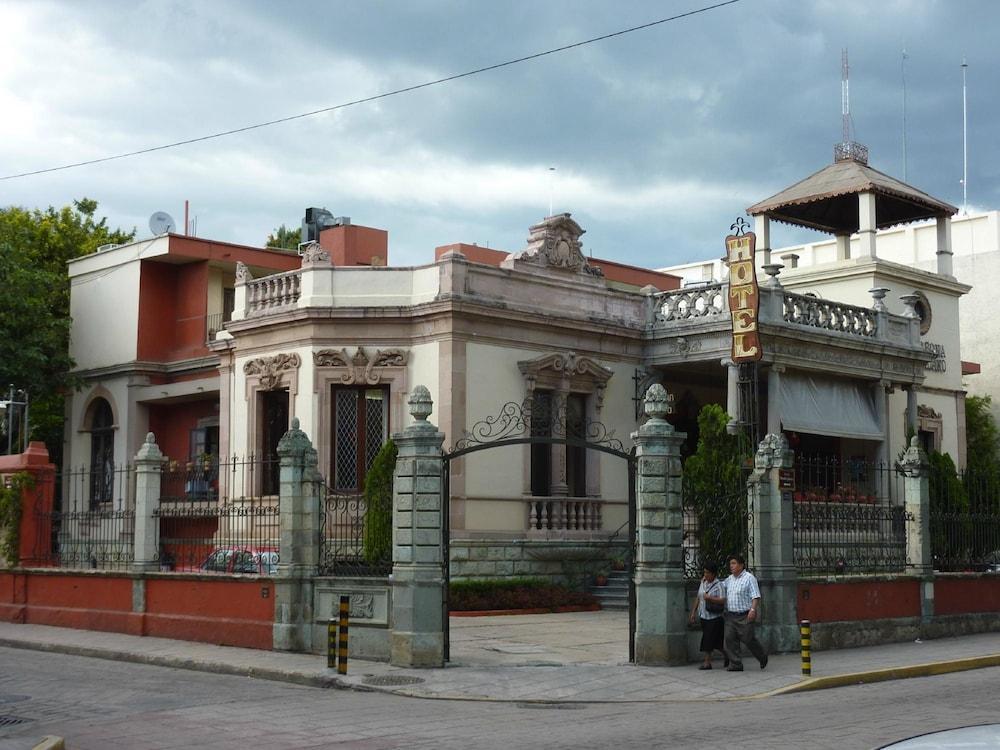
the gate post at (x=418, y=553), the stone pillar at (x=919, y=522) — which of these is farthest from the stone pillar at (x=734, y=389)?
the gate post at (x=418, y=553)

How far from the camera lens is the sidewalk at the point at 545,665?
16.0 meters

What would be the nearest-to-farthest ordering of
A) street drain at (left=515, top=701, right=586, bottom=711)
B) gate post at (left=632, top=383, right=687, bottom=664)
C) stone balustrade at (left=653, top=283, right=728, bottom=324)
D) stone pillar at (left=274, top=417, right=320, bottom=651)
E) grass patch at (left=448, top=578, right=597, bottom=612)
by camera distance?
street drain at (left=515, top=701, right=586, bottom=711) → gate post at (left=632, top=383, right=687, bottom=664) → stone pillar at (left=274, top=417, right=320, bottom=651) → grass patch at (left=448, top=578, right=597, bottom=612) → stone balustrade at (left=653, top=283, right=728, bottom=324)

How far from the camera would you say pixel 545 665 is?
1797cm

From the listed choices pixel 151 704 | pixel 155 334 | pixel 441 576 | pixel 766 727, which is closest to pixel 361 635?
pixel 441 576

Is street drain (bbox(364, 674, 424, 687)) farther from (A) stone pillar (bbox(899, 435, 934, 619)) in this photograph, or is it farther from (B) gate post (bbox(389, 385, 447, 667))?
(A) stone pillar (bbox(899, 435, 934, 619))

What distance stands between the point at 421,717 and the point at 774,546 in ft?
25.0

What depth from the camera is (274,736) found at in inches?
492

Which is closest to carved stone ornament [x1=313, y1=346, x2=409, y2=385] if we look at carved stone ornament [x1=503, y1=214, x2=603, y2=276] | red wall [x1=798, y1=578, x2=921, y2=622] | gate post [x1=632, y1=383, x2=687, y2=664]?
carved stone ornament [x1=503, y1=214, x2=603, y2=276]

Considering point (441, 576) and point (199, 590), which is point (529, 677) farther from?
point (199, 590)

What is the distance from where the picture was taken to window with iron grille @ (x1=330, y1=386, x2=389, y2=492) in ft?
90.5

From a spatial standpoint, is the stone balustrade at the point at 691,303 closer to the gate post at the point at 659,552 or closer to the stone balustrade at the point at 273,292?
the stone balustrade at the point at 273,292

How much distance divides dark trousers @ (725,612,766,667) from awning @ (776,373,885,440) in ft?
41.5

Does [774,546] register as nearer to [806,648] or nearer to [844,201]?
[806,648]

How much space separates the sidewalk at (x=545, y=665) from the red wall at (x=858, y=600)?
1.81ft
